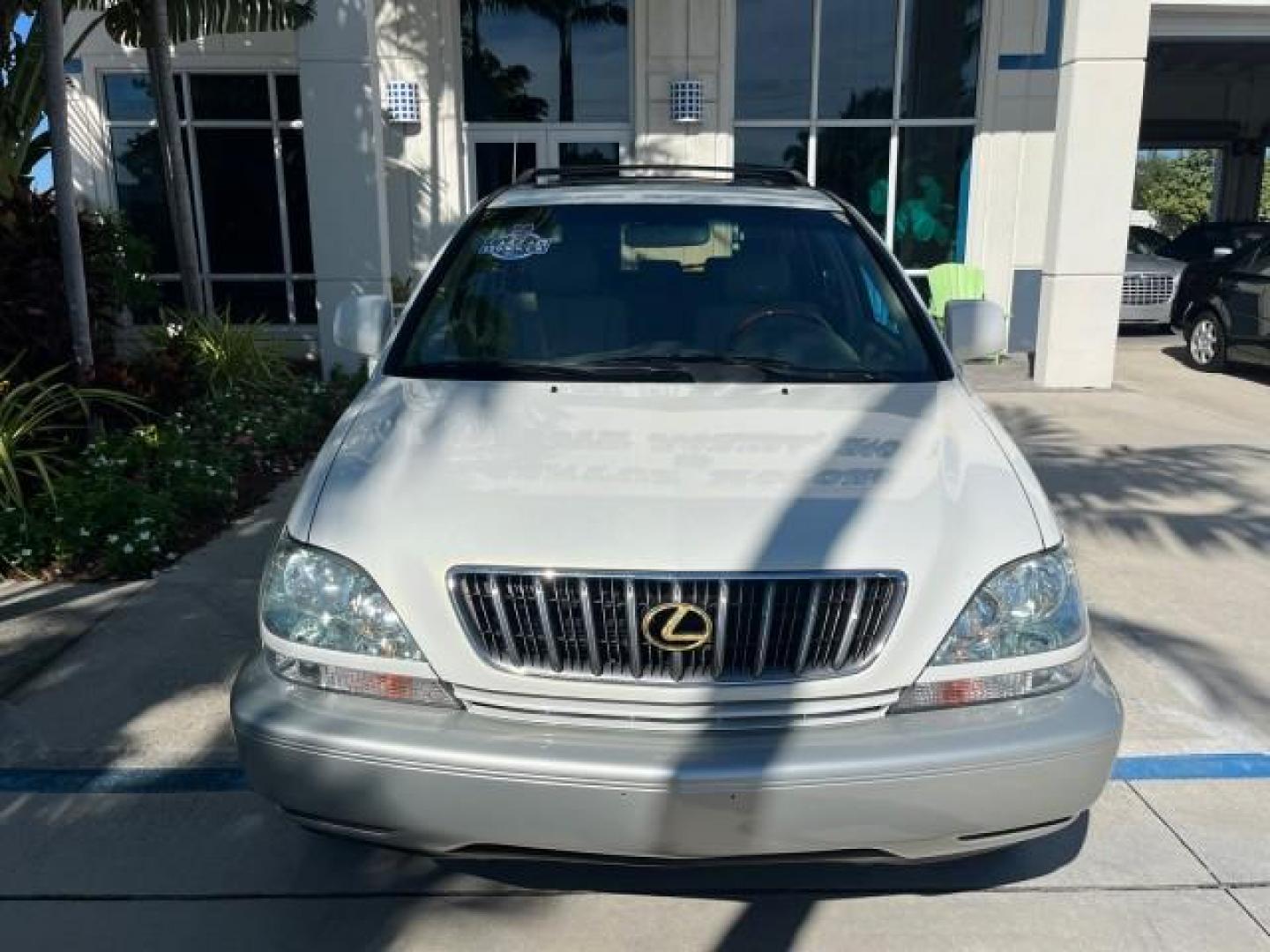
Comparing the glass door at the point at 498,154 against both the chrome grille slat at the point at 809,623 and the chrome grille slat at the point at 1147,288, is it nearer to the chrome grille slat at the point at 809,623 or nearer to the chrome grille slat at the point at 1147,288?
the chrome grille slat at the point at 1147,288

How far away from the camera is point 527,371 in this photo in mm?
3320

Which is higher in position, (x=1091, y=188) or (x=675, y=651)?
(x=1091, y=188)

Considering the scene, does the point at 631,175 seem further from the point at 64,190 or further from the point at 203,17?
the point at 203,17

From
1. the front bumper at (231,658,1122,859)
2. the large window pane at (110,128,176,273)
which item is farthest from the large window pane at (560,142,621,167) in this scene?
the front bumper at (231,658,1122,859)

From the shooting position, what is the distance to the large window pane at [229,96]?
11352mm

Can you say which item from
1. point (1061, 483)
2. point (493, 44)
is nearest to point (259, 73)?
point (493, 44)

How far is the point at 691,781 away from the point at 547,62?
37.8 ft

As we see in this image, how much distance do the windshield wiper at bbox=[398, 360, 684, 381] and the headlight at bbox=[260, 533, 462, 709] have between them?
963 millimetres

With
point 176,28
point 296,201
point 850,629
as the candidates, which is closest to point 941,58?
point 296,201

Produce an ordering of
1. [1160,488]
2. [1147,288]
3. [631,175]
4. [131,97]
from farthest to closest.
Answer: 1. [1147,288]
2. [131,97]
3. [1160,488]
4. [631,175]

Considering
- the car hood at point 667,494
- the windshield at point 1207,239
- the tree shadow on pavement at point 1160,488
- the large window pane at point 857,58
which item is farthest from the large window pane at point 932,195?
the car hood at point 667,494

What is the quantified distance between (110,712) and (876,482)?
2971 mm

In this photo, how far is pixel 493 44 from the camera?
12195mm

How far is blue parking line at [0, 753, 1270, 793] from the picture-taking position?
3.36 meters
